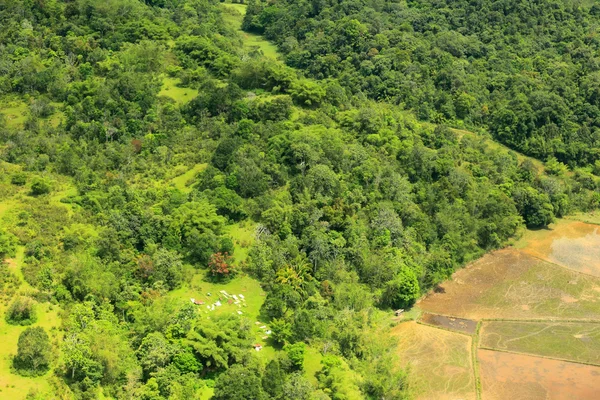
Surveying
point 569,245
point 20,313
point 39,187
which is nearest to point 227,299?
point 20,313

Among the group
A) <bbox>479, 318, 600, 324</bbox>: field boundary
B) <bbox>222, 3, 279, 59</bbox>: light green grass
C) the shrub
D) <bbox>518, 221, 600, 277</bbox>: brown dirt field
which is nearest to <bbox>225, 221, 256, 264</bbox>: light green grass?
the shrub

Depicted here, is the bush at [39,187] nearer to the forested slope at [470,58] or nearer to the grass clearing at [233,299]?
the grass clearing at [233,299]

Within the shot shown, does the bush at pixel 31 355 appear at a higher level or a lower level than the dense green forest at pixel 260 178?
lower

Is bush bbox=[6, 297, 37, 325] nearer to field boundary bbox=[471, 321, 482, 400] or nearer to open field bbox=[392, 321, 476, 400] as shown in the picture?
open field bbox=[392, 321, 476, 400]

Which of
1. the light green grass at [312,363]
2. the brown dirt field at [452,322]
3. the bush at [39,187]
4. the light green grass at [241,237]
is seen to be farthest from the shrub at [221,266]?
the brown dirt field at [452,322]

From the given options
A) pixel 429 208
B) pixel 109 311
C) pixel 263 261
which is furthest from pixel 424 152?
pixel 109 311

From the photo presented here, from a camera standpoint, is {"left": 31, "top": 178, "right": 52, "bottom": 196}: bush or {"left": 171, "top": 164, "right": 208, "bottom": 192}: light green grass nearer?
{"left": 31, "top": 178, "right": 52, "bottom": 196}: bush

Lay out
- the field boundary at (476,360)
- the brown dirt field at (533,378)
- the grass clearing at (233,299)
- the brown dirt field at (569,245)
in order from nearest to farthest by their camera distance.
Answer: the grass clearing at (233,299) < the brown dirt field at (533,378) < the field boundary at (476,360) < the brown dirt field at (569,245)
